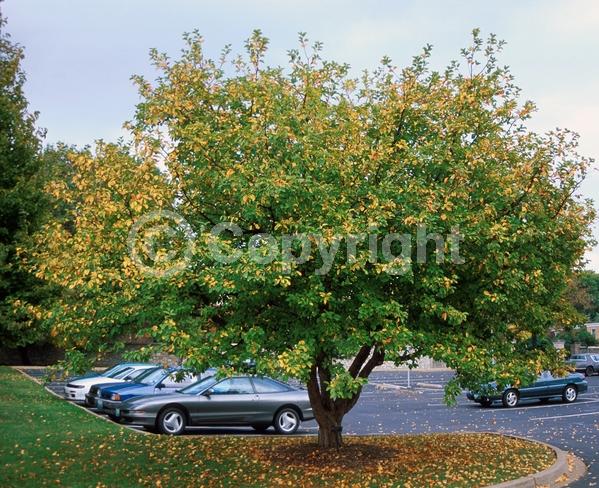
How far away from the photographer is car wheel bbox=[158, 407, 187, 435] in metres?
15.6

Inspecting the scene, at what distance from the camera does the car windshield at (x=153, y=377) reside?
18.3m

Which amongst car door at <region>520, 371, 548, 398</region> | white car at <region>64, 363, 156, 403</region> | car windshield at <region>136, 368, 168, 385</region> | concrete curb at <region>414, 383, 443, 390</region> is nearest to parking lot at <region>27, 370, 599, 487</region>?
car door at <region>520, 371, 548, 398</region>

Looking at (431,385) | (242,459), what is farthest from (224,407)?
(431,385)

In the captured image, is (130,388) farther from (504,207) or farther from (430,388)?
(430,388)

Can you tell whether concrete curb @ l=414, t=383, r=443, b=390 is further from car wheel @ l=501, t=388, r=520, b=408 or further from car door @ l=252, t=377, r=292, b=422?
car door @ l=252, t=377, r=292, b=422

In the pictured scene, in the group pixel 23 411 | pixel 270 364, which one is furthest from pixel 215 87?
pixel 23 411

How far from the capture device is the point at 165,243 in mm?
9391

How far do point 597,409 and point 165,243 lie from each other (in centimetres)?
1821

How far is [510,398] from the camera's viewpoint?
925 inches

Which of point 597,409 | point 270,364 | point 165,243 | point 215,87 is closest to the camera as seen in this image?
point 270,364

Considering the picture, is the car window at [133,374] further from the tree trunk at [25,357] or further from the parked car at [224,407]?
the tree trunk at [25,357]

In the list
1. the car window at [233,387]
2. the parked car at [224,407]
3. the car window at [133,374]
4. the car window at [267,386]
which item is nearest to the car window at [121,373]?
the car window at [133,374]

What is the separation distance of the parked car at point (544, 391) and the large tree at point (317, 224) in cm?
1332

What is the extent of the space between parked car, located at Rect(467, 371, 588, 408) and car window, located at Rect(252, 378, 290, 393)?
8371 mm
